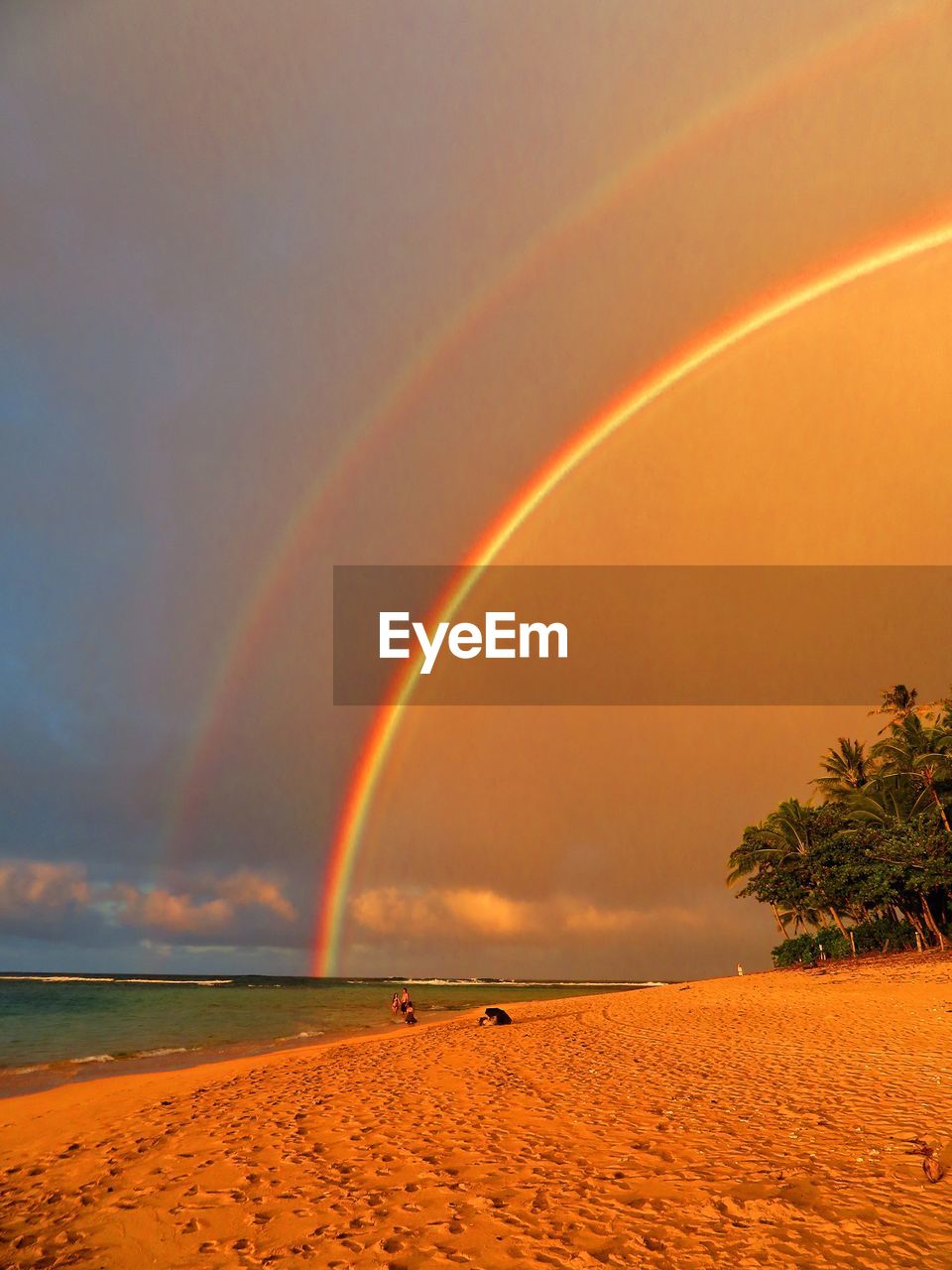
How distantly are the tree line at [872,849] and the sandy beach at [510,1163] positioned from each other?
26591 millimetres

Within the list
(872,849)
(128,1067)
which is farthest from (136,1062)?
(872,849)

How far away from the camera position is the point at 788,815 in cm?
4900

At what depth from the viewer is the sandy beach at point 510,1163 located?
5.69 meters

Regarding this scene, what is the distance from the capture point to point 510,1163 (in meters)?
7.59

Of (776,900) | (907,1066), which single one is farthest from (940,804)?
(907,1066)

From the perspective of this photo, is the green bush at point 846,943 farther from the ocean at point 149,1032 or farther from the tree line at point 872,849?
the ocean at point 149,1032

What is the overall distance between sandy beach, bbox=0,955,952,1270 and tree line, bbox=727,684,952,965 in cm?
2659

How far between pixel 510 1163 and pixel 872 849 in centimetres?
3904

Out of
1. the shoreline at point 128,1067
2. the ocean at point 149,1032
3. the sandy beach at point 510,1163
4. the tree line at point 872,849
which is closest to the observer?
the sandy beach at point 510,1163

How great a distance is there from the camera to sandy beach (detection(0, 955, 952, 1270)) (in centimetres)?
569

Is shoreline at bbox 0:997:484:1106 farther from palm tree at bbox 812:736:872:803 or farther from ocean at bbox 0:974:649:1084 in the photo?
palm tree at bbox 812:736:872:803

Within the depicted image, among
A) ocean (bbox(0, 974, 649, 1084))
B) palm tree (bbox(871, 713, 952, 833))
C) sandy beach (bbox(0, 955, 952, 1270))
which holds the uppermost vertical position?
palm tree (bbox(871, 713, 952, 833))

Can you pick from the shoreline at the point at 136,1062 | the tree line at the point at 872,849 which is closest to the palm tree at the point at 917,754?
the tree line at the point at 872,849

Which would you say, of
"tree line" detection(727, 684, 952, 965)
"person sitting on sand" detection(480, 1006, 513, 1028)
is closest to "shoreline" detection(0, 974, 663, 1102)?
"person sitting on sand" detection(480, 1006, 513, 1028)
